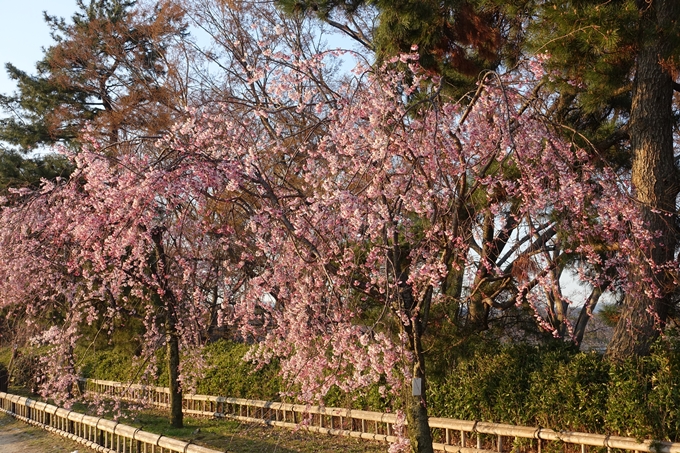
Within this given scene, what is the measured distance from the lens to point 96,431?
8.26 meters

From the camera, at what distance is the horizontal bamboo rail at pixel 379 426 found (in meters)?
5.66

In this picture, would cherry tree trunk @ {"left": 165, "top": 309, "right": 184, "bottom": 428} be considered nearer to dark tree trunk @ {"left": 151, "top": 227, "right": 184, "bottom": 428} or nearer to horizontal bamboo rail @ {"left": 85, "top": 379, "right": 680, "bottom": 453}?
dark tree trunk @ {"left": 151, "top": 227, "right": 184, "bottom": 428}

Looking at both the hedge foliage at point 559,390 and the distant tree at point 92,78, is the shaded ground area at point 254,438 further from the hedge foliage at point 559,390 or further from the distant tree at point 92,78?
the distant tree at point 92,78

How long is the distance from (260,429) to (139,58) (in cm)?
1049

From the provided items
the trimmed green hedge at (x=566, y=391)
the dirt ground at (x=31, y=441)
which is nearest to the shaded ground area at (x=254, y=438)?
the dirt ground at (x=31, y=441)

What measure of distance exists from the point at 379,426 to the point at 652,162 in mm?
4824

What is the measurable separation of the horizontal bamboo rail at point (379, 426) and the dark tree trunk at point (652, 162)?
3.14 ft

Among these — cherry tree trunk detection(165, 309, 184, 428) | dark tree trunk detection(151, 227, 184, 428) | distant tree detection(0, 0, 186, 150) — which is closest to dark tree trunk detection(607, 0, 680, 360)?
dark tree trunk detection(151, 227, 184, 428)

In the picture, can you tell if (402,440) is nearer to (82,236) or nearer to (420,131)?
(420,131)

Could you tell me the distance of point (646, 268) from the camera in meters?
5.77

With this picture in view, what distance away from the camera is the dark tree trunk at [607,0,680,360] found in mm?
6039

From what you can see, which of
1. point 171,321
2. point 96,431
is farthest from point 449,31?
point 96,431

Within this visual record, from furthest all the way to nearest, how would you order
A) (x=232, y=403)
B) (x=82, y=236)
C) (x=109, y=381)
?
(x=109, y=381)
(x=232, y=403)
(x=82, y=236)

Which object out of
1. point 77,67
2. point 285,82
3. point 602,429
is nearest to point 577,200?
point 602,429
